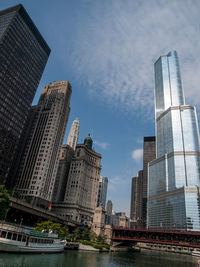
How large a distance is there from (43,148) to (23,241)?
368 feet

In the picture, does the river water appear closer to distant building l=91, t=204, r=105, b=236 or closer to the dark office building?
distant building l=91, t=204, r=105, b=236

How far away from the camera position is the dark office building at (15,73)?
131m

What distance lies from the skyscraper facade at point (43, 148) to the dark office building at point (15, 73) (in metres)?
17.0

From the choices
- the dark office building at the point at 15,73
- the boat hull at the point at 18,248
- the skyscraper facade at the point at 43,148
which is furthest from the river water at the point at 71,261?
the dark office building at the point at 15,73

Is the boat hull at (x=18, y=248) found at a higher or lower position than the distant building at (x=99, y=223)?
lower

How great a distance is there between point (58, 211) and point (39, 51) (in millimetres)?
134916

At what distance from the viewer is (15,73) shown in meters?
140

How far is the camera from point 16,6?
155 metres

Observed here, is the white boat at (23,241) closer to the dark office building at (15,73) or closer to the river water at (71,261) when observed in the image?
the river water at (71,261)

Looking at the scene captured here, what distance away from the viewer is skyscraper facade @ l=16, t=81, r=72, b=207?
152125mm

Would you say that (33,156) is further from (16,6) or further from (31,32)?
(16,6)

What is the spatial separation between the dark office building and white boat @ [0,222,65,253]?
243 ft

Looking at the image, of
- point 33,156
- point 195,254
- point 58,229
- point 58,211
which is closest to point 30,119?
point 33,156

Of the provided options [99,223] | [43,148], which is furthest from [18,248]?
[43,148]
